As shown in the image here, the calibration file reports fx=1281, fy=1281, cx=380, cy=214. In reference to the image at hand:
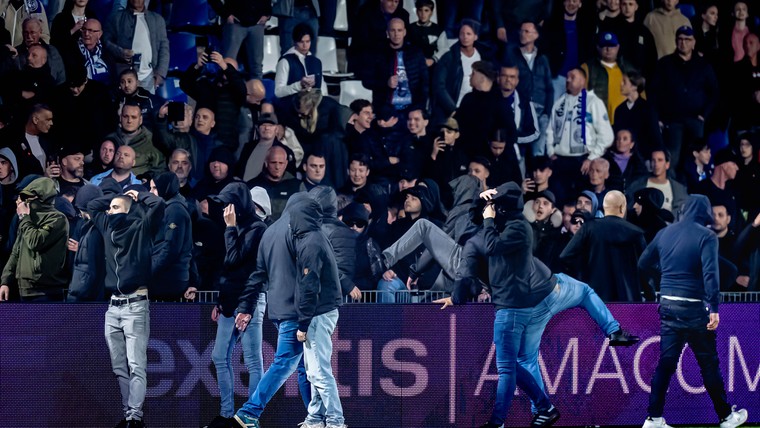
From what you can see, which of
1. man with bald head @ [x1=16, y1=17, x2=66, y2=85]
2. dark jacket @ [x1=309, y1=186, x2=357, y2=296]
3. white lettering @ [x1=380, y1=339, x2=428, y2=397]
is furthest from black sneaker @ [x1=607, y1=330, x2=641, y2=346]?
man with bald head @ [x1=16, y1=17, x2=66, y2=85]

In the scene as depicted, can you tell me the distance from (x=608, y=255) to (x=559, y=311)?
1.02 metres

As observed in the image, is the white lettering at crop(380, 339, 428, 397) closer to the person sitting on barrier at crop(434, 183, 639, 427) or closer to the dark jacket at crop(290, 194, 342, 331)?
the person sitting on barrier at crop(434, 183, 639, 427)

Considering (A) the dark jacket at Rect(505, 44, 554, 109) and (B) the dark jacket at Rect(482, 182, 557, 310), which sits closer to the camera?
(B) the dark jacket at Rect(482, 182, 557, 310)

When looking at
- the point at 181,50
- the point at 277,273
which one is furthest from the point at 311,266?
the point at 181,50

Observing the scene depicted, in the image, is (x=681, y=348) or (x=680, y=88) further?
(x=680, y=88)

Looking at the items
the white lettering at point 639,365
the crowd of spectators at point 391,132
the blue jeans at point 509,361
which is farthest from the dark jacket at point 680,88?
the blue jeans at point 509,361

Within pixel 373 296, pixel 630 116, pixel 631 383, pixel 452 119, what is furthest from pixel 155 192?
pixel 630 116

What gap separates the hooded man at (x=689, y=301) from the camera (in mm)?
11273

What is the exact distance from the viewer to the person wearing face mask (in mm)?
11179

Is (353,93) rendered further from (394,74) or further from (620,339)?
(620,339)

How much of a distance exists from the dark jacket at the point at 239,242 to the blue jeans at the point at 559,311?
8.41ft

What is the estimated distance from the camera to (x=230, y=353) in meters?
11.5

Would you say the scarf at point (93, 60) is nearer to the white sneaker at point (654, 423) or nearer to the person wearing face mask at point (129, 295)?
the person wearing face mask at point (129, 295)

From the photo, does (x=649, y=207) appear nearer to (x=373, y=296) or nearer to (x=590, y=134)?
(x=590, y=134)
